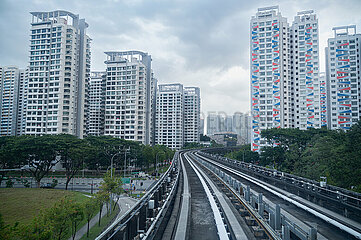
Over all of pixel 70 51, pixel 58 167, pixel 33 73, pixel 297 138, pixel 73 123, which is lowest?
pixel 58 167

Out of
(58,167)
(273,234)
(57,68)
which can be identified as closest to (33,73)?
(57,68)

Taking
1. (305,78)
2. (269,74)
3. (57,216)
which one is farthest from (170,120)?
(57,216)

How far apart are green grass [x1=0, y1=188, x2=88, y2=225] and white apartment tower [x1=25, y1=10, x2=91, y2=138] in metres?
34.8

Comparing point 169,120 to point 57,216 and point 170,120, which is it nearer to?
point 170,120

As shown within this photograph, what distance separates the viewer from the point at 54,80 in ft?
252

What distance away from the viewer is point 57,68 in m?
77.5

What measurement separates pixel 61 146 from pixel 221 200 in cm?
4531

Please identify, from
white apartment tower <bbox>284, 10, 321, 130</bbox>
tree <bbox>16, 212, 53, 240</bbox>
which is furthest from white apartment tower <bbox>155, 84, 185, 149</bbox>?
tree <bbox>16, 212, 53, 240</bbox>

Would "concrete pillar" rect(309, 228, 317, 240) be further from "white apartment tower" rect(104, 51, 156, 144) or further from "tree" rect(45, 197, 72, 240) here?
"white apartment tower" rect(104, 51, 156, 144)

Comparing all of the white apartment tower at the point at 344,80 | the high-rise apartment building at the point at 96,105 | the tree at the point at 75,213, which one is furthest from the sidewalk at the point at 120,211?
the white apartment tower at the point at 344,80

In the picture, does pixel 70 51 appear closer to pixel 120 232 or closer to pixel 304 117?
pixel 120 232

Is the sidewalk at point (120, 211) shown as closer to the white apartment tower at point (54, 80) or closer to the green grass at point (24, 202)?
the green grass at point (24, 202)

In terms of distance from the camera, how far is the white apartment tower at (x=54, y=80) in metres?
75.5

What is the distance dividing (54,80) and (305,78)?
95476 millimetres
